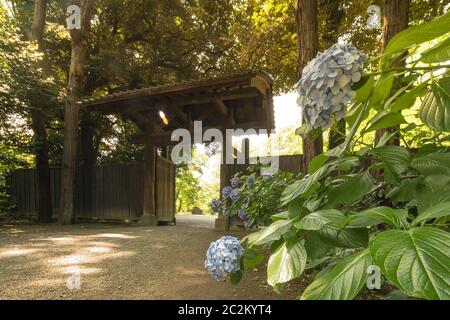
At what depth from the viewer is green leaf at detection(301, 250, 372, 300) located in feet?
2.23

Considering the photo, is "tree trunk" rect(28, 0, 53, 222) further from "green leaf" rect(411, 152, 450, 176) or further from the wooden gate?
"green leaf" rect(411, 152, 450, 176)

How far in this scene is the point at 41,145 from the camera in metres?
11.3

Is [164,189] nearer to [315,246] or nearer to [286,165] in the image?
[286,165]

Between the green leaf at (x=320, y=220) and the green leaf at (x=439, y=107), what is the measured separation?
14.3 inches

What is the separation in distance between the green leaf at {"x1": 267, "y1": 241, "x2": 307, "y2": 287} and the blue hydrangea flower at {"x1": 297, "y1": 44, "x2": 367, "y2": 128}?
34 centimetres

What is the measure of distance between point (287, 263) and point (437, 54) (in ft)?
2.10

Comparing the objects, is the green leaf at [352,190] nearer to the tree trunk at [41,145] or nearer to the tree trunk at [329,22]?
the tree trunk at [329,22]

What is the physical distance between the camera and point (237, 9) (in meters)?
12.8

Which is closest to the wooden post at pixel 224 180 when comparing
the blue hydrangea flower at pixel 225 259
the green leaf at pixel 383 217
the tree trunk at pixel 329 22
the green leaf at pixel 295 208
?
the tree trunk at pixel 329 22

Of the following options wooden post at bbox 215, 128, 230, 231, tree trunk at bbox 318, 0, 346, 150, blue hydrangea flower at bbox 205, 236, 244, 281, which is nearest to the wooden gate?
wooden post at bbox 215, 128, 230, 231

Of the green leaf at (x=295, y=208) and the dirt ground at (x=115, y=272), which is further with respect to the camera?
the dirt ground at (x=115, y=272)

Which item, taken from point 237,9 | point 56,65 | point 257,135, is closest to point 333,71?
point 257,135

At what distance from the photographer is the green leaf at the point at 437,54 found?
79 centimetres

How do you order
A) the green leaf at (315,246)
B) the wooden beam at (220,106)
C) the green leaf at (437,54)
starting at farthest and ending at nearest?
1. the wooden beam at (220,106)
2. the green leaf at (315,246)
3. the green leaf at (437,54)
